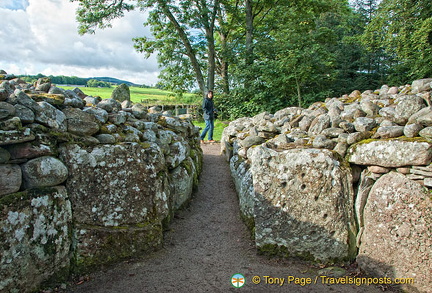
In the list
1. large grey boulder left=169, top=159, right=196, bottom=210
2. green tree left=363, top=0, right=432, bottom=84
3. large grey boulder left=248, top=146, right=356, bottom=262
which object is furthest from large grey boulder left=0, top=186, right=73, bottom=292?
green tree left=363, top=0, right=432, bottom=84

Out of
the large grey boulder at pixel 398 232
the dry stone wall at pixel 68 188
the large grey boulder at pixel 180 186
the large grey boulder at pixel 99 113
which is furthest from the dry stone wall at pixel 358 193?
the large grey boulder at pixel 99 113

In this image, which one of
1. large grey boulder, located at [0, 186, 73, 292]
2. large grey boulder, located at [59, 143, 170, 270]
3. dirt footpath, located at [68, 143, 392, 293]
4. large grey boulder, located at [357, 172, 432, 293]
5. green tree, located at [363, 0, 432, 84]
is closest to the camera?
large grey boulder, located at [0, 186, 73, 292]

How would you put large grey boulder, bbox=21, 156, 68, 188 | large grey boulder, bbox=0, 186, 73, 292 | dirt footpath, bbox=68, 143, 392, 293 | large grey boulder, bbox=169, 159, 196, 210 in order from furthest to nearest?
large grey boulder, bbox=169, 159, 196, 210
dirt footpath, bbox=68, 143, 392, 293
large grey boulder, bbox=21, 156, 68, 188
large grey boulder, bbox=0, 186, 73, 292

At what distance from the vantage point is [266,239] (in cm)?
474

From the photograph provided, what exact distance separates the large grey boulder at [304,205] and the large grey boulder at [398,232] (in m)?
0.30

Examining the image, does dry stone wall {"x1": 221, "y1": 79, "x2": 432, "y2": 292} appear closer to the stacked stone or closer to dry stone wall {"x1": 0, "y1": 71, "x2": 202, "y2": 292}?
the stacked stone

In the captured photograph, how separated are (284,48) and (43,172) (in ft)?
48.7

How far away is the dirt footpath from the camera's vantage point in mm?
3971

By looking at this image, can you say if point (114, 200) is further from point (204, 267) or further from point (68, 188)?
point (204, 267)

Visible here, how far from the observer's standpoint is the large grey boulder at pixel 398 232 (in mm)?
3842

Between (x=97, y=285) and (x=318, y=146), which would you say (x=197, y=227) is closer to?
(x=97, y=285)

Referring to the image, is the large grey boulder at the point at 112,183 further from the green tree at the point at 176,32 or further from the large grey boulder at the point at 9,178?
the green tree at the point at 176,32

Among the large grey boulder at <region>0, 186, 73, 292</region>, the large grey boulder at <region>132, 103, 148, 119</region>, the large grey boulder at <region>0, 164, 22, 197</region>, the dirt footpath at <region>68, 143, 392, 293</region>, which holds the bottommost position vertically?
the dirt footpath at <region>68, 143, 392, 293</region>

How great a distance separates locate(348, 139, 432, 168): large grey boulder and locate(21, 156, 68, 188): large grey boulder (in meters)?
4.27
